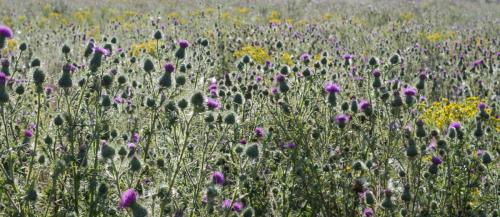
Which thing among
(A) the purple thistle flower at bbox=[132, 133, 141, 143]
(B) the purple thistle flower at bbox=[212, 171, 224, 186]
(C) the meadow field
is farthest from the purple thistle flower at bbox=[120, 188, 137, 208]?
(A) the purple thistle flower at bbox=[132, 133, 141, 143]

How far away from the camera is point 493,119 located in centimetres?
401


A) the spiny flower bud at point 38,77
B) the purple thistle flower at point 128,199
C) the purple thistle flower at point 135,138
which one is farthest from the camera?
the purple thistle flower at point 135,138

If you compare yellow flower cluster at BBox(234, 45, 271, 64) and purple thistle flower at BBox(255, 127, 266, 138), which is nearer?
purple thistle flower at BBox(255, 127, 266, 138)

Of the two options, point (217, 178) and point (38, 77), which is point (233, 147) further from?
point (38, 77)

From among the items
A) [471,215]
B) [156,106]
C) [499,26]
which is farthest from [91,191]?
[499,26]

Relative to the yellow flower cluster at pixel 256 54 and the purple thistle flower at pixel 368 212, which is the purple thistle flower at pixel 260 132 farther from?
the yellow flower cluster at pixel 256 54

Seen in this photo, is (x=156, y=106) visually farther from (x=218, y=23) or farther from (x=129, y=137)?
(x=218, y=23)

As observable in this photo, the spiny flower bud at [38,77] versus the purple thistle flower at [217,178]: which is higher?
the spiny flower bud at [38,77]

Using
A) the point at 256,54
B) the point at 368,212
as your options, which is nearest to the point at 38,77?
the point at 368,212

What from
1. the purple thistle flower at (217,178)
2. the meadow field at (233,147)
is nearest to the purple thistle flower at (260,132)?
the meadow field at (233,147)

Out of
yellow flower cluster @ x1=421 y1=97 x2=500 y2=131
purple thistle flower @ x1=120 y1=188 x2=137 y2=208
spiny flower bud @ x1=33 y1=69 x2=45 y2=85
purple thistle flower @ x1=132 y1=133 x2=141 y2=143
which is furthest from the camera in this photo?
yellow flower cluster @ x1=421 y1=97 x2=500 y2=131

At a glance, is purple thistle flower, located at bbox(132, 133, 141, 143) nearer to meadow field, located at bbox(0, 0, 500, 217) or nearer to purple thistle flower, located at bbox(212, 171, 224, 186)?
meadow field, located at bbox(0, 0, 500, 217)

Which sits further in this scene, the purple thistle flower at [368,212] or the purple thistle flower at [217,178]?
the purple thistle flower at [368,212]

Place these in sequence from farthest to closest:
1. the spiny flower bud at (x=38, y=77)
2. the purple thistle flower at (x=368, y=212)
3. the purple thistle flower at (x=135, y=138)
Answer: the purple thistle flower at (x=135, y=138) < the purple thistle flower at (x=368, y=212) < the spiny flower bud at (x=38, y=77)
